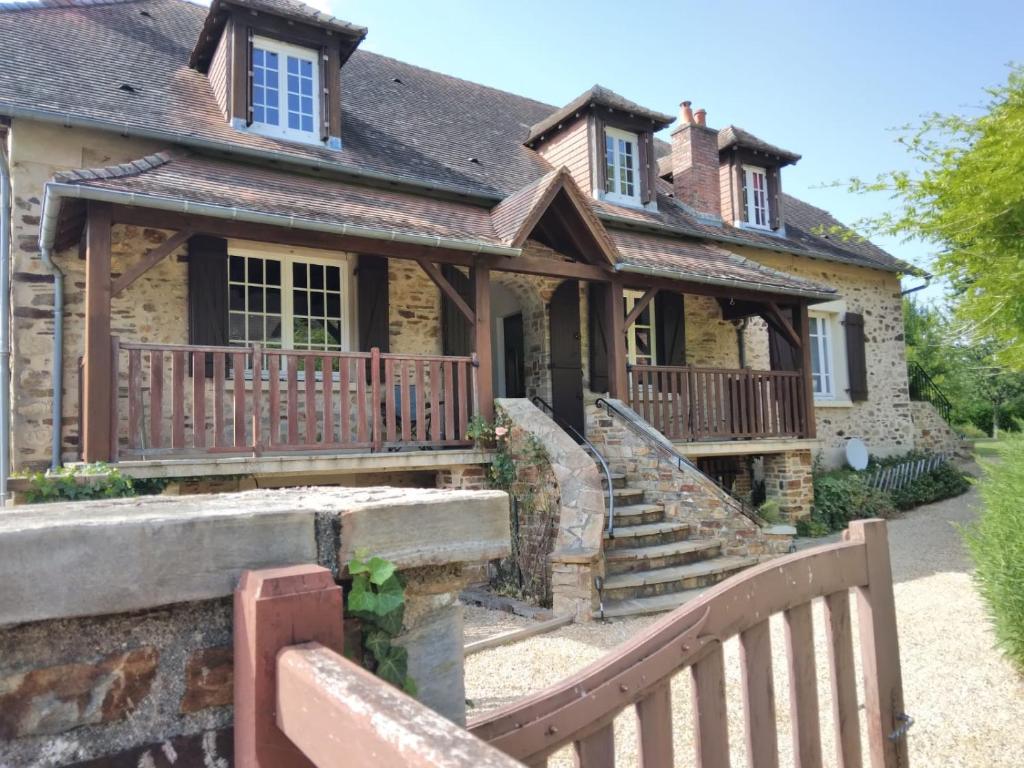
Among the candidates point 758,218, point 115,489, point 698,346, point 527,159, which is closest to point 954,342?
point 698,346

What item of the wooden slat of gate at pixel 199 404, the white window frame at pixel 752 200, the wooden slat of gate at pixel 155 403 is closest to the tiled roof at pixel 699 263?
the white window frame at pixel 752 200

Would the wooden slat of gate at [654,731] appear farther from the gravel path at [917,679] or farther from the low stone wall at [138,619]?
the gravel path at [917,679]

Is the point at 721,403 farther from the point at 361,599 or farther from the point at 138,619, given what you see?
the point at 138,619

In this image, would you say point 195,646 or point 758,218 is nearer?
point 195,646

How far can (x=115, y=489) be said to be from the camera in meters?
5.27

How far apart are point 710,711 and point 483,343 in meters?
6.33

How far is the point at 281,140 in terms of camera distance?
8.42 m

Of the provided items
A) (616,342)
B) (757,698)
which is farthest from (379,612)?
(616,342)

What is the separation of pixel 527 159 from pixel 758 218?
4.81 metres

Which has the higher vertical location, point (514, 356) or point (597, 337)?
point (597, 337)

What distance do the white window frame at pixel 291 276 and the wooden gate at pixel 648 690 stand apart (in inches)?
262

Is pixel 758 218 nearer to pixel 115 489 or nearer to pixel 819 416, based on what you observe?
pixel 819 416

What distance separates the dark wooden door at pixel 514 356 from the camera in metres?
10.9

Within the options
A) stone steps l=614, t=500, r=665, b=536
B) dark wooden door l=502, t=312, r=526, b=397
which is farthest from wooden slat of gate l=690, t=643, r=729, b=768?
dark wooden door l=502, t=312, r=526, b=397
